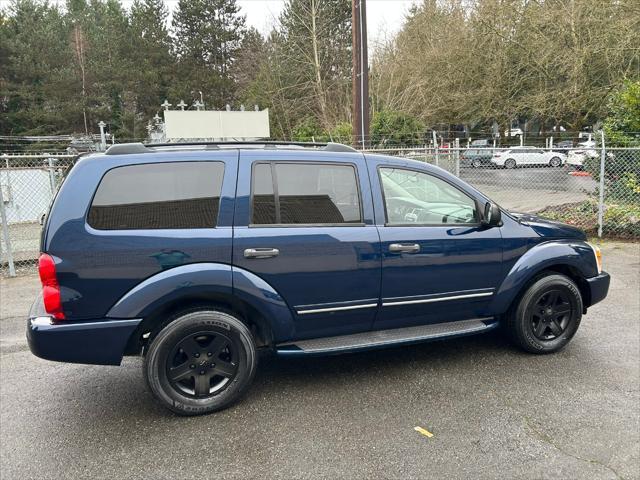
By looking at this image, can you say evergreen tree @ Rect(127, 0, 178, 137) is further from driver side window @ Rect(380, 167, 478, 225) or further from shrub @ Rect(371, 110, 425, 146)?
Answer: driver side window @ Rect(380, 167, 478, 225)

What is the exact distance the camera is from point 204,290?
10.1ft

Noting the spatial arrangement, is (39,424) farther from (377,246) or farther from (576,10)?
(576,10)

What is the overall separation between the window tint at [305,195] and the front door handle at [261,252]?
7.5 inches

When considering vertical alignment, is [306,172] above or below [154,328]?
above

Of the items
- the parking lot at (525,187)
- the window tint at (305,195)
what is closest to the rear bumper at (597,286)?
the window tint at (305,195)

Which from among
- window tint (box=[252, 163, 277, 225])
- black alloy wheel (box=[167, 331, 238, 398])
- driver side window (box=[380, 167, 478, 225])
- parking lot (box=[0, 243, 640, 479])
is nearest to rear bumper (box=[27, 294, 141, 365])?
black alloy wheel (box=[167, 331, 238, 398])

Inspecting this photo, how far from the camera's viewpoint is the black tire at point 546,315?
3.94 metres

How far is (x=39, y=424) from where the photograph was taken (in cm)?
317

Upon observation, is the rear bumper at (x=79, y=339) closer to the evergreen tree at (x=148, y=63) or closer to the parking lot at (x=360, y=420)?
the parking lot at (x=360, y=420)

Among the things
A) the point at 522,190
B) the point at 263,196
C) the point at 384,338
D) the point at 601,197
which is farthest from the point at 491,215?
the point at 522,190

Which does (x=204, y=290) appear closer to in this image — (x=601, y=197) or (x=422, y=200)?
(x=422, y=200)

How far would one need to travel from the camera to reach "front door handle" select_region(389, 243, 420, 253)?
344 centimetres

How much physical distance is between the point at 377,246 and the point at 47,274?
84.0 inches

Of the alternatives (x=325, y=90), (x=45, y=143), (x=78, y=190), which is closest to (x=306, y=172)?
(x=78, y=190)
